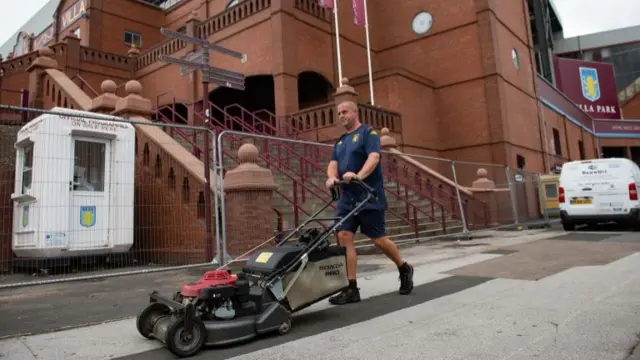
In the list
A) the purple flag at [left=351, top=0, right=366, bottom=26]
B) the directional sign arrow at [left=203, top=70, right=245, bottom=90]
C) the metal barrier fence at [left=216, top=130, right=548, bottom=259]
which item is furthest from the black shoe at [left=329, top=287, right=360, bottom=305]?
the purple flag at [left=351, top=0, right=366, bottom=26]

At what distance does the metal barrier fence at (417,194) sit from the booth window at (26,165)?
384 centimetres

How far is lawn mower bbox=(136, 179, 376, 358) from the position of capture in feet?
9.99

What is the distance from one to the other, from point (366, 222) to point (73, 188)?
18.0ft

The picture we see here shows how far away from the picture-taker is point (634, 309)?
3.64m

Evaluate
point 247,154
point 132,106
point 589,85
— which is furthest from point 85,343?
point 589,85

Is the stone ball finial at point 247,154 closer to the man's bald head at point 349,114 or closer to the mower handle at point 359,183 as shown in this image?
the man's bald head at point 349,114

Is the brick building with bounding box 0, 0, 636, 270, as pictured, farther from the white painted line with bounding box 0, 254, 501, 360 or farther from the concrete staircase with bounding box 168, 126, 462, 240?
the white painted line with bounding box 0, 254, 501, 360

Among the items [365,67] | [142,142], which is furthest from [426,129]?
[142,142]

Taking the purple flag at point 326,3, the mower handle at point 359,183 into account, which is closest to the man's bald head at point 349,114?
the mower handle at point 359,183

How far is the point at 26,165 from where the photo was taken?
25.5ft

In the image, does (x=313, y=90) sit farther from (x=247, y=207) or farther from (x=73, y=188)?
(x=73, y=188)

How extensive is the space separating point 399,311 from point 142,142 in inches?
261

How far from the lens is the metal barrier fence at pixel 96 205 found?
7.09 meters

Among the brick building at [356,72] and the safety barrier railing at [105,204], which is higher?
the brick building at [356,72]
